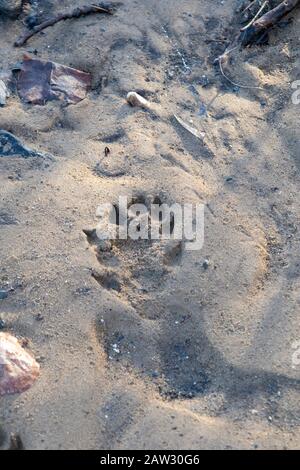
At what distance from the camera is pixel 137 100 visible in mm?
3264

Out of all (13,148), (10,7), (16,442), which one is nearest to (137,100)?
(13,148)

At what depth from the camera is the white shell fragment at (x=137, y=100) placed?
3258 millimetres

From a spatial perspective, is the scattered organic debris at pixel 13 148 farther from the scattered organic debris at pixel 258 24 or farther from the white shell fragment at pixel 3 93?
the scattered organic debris at pixel 258 24

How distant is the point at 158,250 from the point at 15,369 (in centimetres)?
81

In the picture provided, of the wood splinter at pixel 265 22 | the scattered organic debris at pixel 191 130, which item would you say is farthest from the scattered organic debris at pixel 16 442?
the wood splinter at pixel 265 22

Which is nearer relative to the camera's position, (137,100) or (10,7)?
(137,100)

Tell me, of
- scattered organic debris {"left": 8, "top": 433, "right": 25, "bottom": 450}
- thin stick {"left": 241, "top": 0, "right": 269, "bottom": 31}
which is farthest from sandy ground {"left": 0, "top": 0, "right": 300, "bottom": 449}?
thin stick {"left": 241, "top": 0, "right": 269, "bottom": 31}

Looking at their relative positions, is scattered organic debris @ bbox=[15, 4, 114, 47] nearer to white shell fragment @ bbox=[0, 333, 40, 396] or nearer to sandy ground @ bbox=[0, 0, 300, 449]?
sandy ground @ bbox=[0, 0, 300, 449]

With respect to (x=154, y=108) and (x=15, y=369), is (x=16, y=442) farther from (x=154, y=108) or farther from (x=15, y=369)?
(x=154, y=108)

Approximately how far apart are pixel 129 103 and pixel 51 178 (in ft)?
2.13

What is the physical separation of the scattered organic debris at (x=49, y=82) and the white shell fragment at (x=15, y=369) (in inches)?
57.0

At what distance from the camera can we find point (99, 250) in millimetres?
2744
